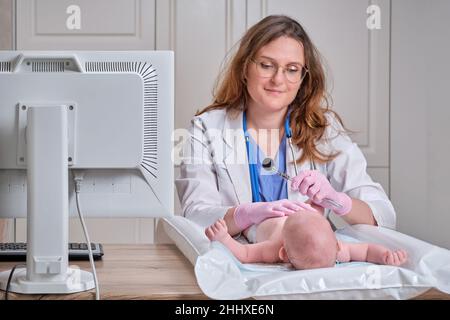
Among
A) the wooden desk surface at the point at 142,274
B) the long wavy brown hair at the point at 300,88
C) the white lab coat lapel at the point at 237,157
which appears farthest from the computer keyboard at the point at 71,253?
the long wavy brown hair at the point at 300,88

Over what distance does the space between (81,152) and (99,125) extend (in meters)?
0.05

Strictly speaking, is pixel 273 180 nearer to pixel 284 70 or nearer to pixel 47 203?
pixel 284 70

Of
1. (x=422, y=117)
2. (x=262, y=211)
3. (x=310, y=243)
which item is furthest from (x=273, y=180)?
(x=310, y=243)

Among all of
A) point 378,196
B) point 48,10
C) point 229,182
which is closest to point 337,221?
point 378,196

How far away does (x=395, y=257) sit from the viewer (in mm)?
1001

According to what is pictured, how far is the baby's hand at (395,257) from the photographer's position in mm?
995

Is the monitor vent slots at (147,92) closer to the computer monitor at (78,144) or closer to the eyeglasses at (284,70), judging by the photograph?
the computer monitor at (78,144)

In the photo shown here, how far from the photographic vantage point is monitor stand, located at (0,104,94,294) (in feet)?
2.82

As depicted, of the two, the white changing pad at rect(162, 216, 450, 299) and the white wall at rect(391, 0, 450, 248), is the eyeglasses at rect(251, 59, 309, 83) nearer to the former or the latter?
the white wall at rect(391, 0, 450, 248)

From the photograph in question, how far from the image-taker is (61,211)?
2.84 feet

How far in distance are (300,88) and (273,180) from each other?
264 millimetres

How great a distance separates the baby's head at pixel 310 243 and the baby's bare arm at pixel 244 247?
4 cm

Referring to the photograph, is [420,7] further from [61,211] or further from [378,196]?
[61,211]

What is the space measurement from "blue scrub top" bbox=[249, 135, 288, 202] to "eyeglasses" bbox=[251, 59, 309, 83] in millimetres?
159
